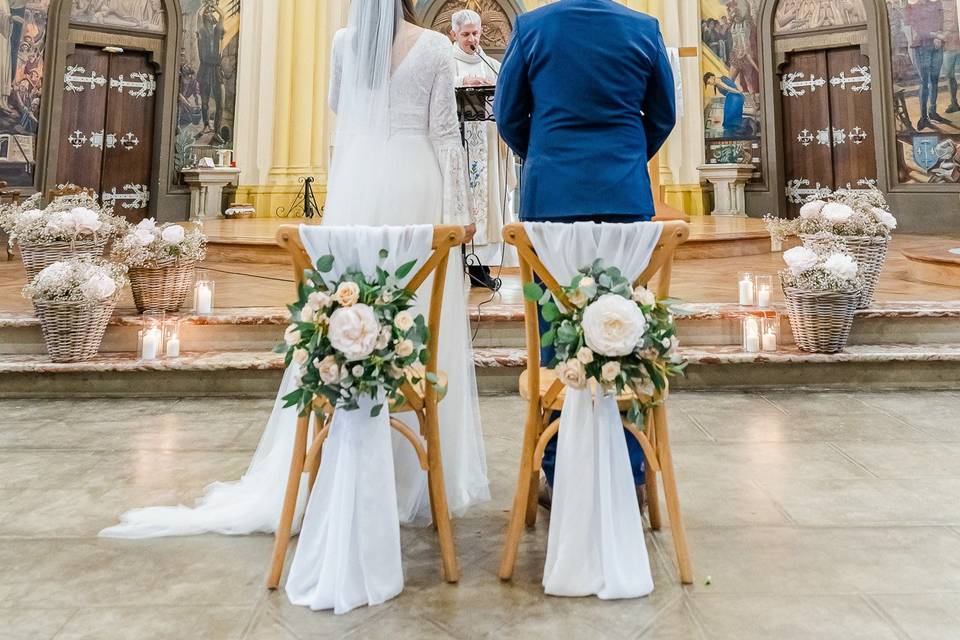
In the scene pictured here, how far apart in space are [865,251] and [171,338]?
14.0ft

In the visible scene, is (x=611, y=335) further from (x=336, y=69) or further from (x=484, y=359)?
(x=484, y=359)

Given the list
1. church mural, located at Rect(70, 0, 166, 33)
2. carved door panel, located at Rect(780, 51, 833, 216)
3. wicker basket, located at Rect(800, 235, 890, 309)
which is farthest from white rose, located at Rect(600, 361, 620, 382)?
church mural, located at Rect(70, 0, 166, 33)

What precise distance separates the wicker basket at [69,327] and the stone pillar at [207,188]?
24.3ft

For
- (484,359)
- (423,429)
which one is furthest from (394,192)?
(484,359)

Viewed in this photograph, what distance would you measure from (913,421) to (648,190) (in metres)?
2.11

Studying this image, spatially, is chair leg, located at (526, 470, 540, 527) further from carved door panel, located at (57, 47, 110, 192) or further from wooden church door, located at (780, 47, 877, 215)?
carved door panel, located at (57, 47, 110, 192)

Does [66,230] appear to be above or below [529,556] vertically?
above

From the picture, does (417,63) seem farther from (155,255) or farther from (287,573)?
(155,255)

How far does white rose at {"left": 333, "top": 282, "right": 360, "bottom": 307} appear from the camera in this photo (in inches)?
66.5

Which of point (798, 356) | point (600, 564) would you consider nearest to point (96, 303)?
point (600, 564)

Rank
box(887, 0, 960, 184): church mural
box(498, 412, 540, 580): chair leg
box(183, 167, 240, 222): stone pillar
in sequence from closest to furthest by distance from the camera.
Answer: box(498, 412, 540, 580): chair leg, box(887, 0, 960, 184): church mural, box(183, 167, 240, 222): stone pillar

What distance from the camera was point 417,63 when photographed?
2209 millimetres

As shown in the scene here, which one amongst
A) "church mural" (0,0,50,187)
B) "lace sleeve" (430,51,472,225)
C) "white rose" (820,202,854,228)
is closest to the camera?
"lace sleeve" (430,51,472,225)

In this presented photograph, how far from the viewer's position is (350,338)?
1.66m
